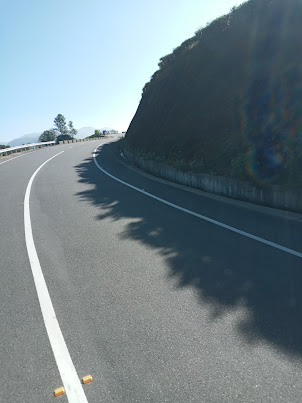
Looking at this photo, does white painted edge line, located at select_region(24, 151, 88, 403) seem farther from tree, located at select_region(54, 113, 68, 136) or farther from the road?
tree, located at select_region(54, 113, 68, 136)

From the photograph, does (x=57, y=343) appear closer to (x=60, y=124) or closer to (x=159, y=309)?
(x=159, y=309)

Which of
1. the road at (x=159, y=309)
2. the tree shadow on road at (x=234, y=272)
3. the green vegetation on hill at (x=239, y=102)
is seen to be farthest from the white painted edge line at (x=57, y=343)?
the green vegetation on hill at (x=239, y=102)

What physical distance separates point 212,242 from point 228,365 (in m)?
3.48

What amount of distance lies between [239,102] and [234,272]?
11201 millimetres

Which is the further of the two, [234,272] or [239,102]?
[239,102]

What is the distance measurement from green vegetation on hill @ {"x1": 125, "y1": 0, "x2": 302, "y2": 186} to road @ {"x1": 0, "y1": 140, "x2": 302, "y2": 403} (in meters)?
2.66

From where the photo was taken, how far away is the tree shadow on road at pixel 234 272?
3.62m

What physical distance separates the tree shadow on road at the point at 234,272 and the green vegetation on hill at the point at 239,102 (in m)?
3.18

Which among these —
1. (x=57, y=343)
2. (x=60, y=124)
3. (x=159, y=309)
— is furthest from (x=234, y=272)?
(x=60, y=124)

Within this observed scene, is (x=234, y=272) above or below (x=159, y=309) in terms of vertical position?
below

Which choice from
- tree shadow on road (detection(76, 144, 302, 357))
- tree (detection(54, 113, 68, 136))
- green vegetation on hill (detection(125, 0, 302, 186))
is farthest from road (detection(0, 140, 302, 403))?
tree (detection(54, 113, 68, 136))

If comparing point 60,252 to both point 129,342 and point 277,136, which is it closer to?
point 129,342

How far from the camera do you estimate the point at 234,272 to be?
16.4ft

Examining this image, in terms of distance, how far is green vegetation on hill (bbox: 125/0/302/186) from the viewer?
9.88m
